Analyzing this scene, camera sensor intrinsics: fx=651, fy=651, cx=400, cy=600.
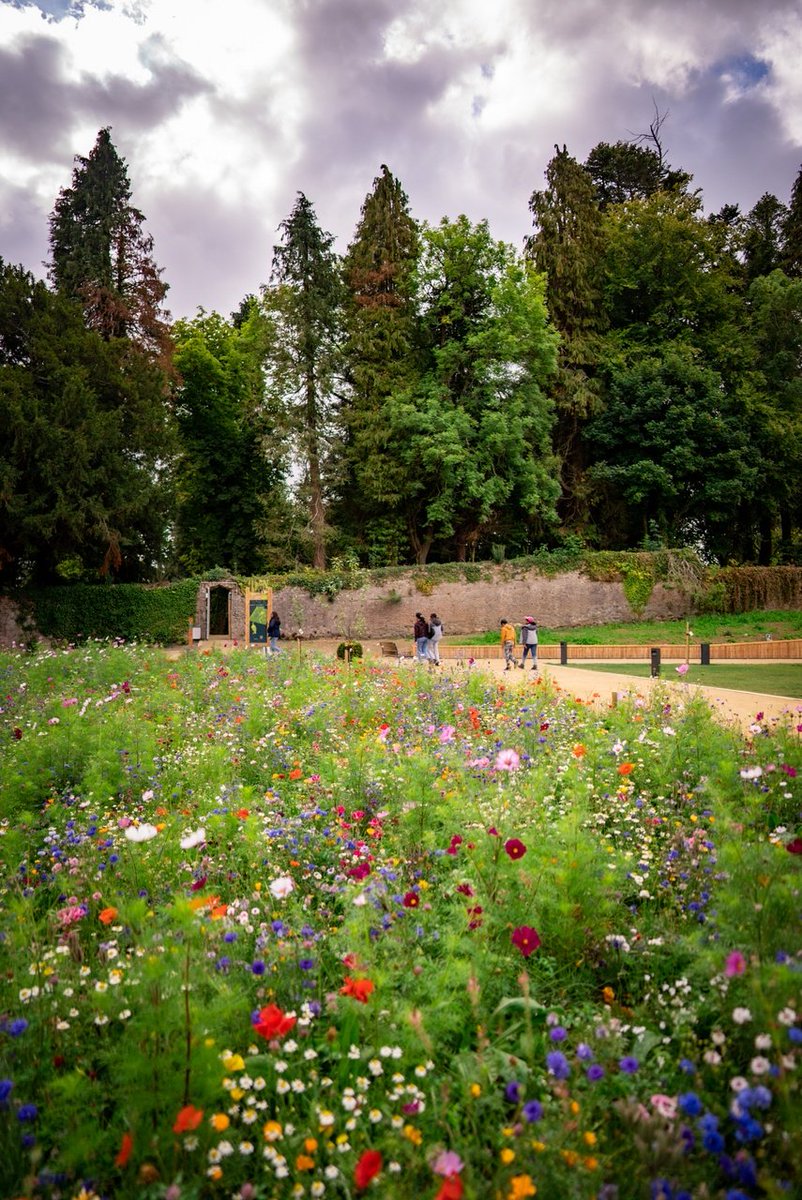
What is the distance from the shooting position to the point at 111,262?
1204 inches

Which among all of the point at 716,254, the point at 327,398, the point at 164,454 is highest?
the point at 716,254

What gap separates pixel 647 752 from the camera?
18.6ft

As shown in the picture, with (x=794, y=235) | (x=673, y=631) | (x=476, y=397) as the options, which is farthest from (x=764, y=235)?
(x=673, y=631)

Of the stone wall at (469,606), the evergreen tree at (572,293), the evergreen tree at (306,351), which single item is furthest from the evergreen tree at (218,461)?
the evergreen tree at (572,293)

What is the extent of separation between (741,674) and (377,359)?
2370 cm

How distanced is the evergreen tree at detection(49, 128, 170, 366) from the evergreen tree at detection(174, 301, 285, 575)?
3550 millimetres

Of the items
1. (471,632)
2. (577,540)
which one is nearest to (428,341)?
(577,540)

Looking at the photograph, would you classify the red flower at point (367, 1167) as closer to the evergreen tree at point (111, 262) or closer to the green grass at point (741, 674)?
the green grass at point (741, 674)

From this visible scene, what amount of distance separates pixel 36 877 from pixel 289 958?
1.90 metres

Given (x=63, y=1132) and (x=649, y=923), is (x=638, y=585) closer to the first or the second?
(x=649, y=923)

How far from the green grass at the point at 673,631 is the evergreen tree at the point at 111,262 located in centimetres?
2077

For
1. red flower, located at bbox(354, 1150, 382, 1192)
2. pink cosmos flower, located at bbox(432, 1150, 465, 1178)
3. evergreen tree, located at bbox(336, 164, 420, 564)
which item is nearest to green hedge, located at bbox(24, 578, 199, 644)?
evergreen tree, located at bbox(336, 164, 420, 564)

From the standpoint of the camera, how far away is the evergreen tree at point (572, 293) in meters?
33.3

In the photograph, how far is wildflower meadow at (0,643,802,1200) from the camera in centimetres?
180
